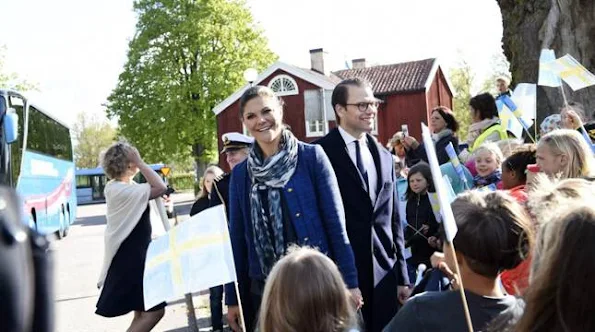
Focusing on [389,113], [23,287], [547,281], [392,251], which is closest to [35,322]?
[23,287]

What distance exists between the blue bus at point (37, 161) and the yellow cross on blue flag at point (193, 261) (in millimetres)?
10854

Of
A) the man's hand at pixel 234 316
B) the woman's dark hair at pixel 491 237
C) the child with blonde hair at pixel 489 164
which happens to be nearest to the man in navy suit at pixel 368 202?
the man's hand at pixel 234 316

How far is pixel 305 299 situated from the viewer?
2627mm

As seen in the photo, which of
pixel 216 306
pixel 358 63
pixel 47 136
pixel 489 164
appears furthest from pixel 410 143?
pixel 358 63

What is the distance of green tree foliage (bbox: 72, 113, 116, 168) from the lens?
3147 inches

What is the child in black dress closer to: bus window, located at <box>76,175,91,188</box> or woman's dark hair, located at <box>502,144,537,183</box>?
woman's dark hair, located at <box>502,144,537,183</box>

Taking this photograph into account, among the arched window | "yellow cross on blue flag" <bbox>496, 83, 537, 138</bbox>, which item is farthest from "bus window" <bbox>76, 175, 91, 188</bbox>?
"yellow cross on blue flag" <bbox>496, 83, 537, 138</bbox>

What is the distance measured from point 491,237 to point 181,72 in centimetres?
4372

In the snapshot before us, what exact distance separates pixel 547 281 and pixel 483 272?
0.88 meters

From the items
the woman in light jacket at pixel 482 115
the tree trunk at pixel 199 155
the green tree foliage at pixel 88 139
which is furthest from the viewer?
the green tree foliage at pixel 88 139

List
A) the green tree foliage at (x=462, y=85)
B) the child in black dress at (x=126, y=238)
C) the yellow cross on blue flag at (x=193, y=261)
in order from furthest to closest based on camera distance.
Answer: the green tree foliage at (x=462, y=85), the child in black dress at (x=126, y=238), the yellow cross on blue flag at (x=193, y=261)

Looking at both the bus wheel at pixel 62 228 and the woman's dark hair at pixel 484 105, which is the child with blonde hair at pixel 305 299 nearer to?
the woman's dark hair at pixel 484 105

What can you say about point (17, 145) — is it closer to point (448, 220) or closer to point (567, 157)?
point (567, 157)

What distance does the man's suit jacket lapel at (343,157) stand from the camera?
4254 millimetres
